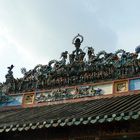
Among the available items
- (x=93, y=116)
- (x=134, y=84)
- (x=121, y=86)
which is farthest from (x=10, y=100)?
(x=93, y=116)

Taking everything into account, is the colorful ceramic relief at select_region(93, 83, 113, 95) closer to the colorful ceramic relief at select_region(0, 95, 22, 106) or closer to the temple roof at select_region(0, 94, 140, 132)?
the temple roof at select_region(0, 94, 140, 132)

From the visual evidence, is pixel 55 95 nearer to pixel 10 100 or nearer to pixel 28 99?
pixel 28 99

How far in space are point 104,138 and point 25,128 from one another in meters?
1.78

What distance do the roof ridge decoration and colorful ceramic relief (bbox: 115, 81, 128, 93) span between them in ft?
0.61

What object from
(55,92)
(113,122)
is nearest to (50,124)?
(113,122)

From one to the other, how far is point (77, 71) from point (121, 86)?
180 cm

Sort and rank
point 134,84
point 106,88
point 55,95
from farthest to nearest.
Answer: point 55,95, point 106,88, point 134,84

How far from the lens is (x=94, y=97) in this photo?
468 inches

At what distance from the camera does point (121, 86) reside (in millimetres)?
11641

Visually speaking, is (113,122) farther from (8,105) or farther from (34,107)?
(8,105)

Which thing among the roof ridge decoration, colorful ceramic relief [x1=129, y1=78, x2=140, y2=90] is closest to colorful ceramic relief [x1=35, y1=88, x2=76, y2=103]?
the roof ridge decoration

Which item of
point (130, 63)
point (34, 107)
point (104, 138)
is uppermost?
point (130, 63)

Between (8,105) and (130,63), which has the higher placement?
(130,63)

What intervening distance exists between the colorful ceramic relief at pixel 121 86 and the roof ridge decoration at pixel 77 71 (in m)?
0.19
